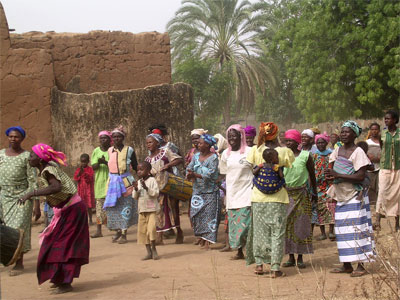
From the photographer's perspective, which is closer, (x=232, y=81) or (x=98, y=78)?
(x=98, y=78)

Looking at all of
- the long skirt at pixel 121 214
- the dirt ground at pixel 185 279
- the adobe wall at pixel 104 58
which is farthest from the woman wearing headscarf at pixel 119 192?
the adobe wall at pixel 104 58

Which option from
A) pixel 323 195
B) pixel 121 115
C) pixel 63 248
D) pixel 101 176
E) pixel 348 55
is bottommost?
pixel 63 248

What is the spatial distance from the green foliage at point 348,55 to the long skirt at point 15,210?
541 inches

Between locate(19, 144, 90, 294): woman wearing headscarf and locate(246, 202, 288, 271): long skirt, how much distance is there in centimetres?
174

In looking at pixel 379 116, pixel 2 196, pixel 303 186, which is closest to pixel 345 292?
pixel 303 186

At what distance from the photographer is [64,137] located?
10.5 meters

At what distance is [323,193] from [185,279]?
3.09m

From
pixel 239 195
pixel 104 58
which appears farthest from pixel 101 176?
pixel 239 195

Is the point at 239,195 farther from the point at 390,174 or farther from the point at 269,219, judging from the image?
the point at 390,174

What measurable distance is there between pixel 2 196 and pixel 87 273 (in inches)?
54.6

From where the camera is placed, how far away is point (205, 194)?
25.7ft

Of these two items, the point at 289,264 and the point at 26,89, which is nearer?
the point at 289,264

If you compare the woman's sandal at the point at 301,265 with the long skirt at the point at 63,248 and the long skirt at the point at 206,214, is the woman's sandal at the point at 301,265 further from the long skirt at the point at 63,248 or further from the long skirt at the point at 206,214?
the long skirt at the point at 63,248

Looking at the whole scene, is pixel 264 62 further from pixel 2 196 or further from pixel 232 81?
pixel 2 196
